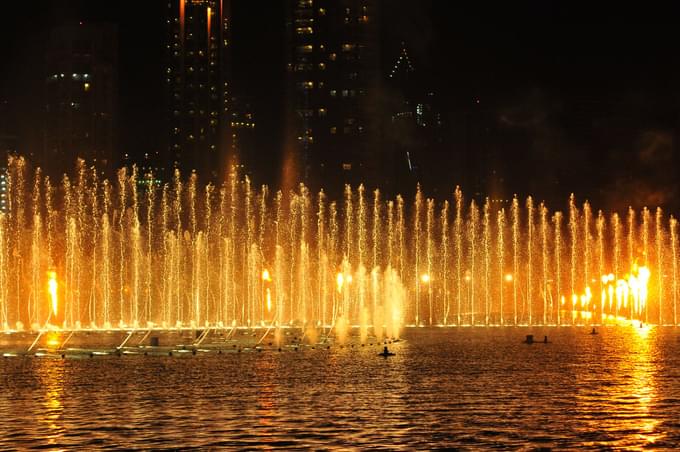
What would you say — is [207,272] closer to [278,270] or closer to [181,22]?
[278,270]

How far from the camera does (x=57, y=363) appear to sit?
41.9 metres

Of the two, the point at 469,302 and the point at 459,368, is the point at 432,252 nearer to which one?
the point at 469,302

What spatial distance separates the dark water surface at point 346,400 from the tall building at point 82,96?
117636 mm

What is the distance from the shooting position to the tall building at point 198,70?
19325 centimetres

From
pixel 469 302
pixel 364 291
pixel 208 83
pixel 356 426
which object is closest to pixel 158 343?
pixel 356 426

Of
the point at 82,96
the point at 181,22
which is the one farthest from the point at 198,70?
the point at 82,96

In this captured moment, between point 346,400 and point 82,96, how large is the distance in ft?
450

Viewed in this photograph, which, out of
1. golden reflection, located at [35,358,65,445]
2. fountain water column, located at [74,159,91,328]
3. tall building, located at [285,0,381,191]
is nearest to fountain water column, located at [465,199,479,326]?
fountain water column, located at [74,159,91,328]

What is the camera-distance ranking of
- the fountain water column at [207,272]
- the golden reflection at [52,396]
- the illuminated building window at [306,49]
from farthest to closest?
the illuminated building window at [306,49] → the fountain water column at [207,272] → the golden reflection at [52,396]

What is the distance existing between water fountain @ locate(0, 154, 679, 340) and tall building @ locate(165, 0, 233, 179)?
100553mm

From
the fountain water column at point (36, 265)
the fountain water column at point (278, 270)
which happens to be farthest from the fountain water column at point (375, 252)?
the fountain water column at point (36, 265)

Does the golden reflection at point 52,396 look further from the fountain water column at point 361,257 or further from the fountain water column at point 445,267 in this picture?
the fountain water column at point 445,267

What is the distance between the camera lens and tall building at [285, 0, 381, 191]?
153 m

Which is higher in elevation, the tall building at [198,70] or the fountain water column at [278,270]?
the tall building at [198,70]
